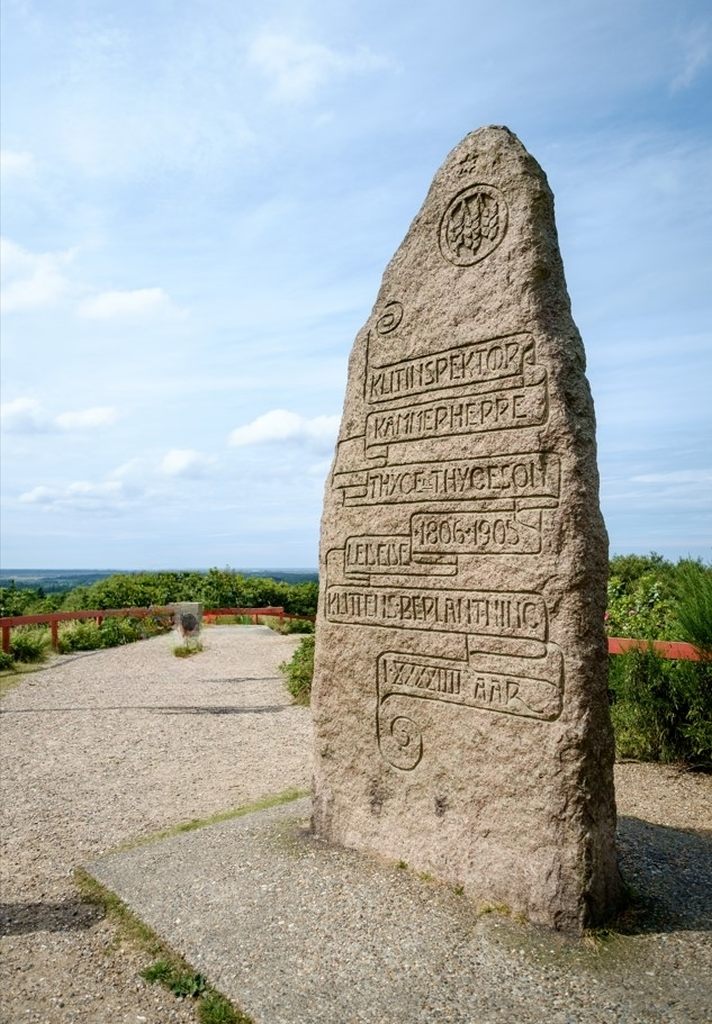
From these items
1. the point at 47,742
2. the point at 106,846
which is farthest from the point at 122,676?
the point at 106,846

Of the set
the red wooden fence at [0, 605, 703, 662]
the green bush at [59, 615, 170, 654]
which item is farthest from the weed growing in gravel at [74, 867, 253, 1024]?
the green bush at [59, 615, 170, 654]

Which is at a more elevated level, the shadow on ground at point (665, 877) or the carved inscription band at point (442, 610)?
the carved inscription band at point (442, 610)

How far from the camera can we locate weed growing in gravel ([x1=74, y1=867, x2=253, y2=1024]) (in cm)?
326

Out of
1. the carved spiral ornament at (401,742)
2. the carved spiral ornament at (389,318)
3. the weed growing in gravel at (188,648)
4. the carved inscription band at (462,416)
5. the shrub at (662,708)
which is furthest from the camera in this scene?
the weed growing in gravel at (188,648)

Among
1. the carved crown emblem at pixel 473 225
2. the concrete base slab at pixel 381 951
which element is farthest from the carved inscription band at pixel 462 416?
the concrete base slab at pixel 381 951

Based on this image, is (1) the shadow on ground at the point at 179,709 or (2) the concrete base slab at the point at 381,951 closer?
(2) the concrete base slab at the point at 381,951

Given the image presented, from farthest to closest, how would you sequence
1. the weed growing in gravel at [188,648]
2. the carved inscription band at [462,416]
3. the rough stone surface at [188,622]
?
the rough stone surface at [188,622], the weed growing in gravel at [188,648], the carved inscription band at [462,416]

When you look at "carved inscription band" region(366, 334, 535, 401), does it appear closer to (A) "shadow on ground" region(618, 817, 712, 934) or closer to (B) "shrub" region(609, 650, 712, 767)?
(A) "shadow on ground" region(618, 817, 712, 934)

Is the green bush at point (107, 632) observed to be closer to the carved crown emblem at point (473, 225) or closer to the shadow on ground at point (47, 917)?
the shadow on ground at point (47, 917)

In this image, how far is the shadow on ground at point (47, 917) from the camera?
4.18m

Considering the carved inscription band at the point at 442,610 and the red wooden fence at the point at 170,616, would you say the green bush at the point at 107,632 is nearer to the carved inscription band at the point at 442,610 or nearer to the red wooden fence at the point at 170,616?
the red wooden fence at the point at 170,616

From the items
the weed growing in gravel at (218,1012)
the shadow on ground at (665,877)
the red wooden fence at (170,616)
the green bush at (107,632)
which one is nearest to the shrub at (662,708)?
the red wooden fence at (170,616)

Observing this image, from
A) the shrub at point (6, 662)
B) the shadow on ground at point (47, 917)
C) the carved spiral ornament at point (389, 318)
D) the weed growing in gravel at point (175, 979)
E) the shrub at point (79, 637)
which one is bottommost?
the shadow on ground at point (47, 917)

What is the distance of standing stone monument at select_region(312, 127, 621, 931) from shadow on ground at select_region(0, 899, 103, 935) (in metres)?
1.37
